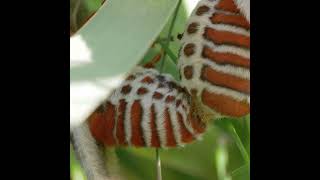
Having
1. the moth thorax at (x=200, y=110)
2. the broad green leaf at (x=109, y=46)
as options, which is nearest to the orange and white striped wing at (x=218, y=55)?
the moth thorax at (x=200, y=110)

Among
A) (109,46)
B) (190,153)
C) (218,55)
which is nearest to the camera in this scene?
(109,46)

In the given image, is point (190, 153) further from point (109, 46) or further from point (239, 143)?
point (109, 46)

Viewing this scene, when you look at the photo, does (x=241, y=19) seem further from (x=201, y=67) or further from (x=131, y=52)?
(x=131, y=52)

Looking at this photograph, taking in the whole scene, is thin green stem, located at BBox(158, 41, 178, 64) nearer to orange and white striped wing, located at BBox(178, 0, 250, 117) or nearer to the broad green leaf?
orange and white striped wing, located at BBox(178, 0, 250, 117)

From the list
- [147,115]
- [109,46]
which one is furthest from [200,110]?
[109,46]

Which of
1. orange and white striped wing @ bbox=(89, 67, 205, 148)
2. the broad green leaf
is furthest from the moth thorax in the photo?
the broad green leaf

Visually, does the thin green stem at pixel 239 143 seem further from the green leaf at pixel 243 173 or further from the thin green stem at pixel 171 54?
the thin green stem at pixel 171 54
